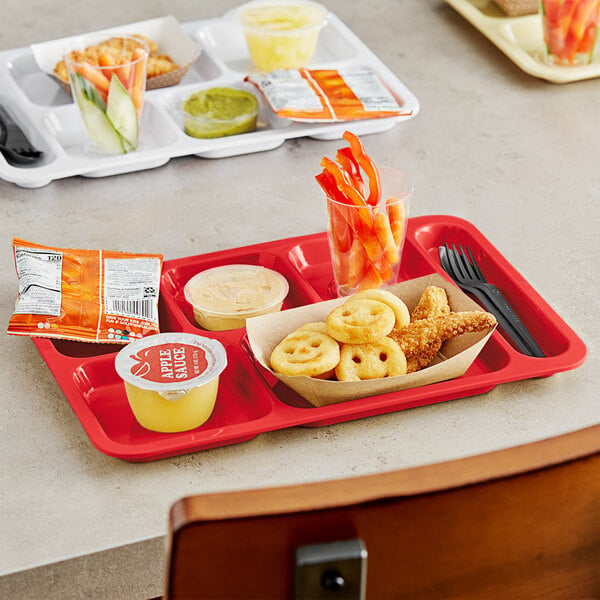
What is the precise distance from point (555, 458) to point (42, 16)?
5.88ft

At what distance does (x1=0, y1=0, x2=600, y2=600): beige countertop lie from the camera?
0.95 meters

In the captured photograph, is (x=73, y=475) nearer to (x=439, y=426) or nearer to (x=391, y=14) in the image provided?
(x=439, y=426)

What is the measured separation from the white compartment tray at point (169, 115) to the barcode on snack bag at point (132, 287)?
0.31 m

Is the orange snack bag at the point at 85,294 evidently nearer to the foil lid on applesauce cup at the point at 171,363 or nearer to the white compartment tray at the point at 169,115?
the foil lid on applesauce cup at the point at 171,363

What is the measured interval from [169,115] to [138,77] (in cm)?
13

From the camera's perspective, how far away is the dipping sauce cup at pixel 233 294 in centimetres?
121

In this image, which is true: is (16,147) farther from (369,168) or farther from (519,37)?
(519,37)

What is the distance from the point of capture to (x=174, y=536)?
0.60 meters

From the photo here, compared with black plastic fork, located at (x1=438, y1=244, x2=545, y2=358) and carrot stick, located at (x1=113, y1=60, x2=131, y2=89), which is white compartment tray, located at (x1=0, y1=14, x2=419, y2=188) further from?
black plastic fork, located at (x1=438, y1=244, x2=545, y2=358)

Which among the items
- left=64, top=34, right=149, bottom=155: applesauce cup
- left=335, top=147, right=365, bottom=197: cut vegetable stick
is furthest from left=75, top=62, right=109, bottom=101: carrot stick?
left=335, top=147, right=365, bottom=197: cut vegetable stick

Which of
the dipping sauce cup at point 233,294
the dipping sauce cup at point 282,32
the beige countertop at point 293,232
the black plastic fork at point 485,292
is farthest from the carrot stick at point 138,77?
the black plastic fork at point 485,292

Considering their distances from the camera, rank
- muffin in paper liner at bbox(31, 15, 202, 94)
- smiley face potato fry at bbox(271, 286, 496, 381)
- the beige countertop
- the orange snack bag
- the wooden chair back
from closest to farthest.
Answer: the wooden chair back, the beige countertop, smiley face potato fry at bbox(271, 286, 496, 381), the orange snack bag, muffin in paper liner at bbox(31, 15, 202, 94)

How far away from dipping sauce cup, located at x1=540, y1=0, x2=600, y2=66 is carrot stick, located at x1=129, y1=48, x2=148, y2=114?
732mm

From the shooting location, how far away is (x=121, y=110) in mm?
1543
